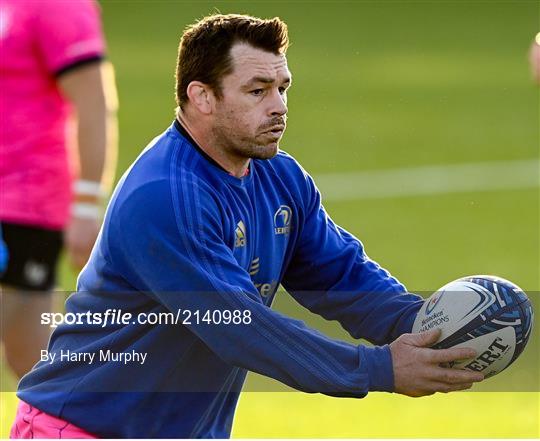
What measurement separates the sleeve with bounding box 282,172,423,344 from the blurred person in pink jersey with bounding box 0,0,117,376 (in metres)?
1.56

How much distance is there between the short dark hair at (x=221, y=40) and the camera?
5.11 metres

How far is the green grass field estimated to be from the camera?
9.28m

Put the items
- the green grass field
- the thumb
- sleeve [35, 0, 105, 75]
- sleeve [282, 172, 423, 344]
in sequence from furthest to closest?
the green grass field
sleeve [35, 0, 105, 75]
sleeve [282, 172, 423, 344]
the thumb

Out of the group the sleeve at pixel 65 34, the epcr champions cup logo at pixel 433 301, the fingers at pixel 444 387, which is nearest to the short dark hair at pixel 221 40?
the epcr champions cup logo at pixel 433 301

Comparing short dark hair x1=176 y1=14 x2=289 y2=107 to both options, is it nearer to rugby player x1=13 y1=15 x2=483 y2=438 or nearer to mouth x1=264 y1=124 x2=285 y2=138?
rugby player x1=13 y1=15 x2=483 y2=438

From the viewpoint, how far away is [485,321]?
5.21 m

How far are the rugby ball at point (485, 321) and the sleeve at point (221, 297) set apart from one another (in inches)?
13.2

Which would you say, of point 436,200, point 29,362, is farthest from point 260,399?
point 436,200

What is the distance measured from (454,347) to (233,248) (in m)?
0.81

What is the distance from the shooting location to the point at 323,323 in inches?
263

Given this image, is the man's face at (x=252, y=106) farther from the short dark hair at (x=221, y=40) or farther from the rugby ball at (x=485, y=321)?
the rugby ball at (x=485, y=321)

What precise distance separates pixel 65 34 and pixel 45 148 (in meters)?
0.62

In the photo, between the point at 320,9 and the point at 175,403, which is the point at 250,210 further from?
the point at 320,9

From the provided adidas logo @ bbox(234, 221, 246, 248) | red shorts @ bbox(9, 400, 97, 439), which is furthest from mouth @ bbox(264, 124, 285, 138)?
red shorts @ bbox(9, 400, 97, 439)
